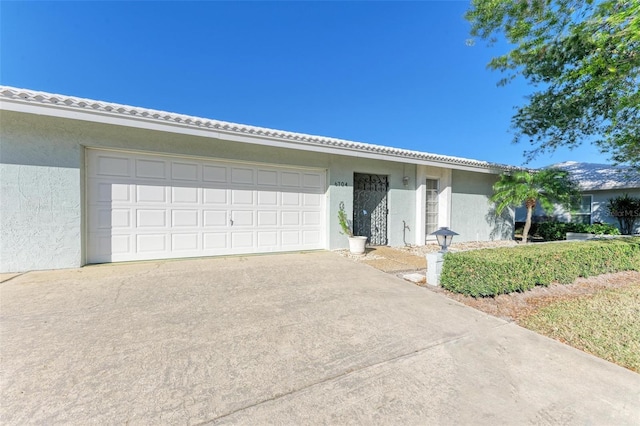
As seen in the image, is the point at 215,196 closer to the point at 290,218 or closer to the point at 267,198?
the point at 267,198

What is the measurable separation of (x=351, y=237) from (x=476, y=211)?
627cm

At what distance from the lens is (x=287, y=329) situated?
2.94m

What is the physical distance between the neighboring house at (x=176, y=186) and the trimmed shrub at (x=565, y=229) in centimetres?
452

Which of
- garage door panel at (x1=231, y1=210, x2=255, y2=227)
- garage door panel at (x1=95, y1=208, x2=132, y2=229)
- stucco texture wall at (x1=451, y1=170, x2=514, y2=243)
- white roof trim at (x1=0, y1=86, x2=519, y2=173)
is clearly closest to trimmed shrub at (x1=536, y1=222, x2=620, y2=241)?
stucco texture wall at (x1=451, y1=170, x2=514, y2=243)

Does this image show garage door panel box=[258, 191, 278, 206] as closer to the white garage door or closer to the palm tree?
the white garage door

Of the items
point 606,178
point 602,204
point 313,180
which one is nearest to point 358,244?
point 313,180

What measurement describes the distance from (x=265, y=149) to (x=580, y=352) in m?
6.71

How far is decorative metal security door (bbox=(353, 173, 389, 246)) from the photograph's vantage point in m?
8.49

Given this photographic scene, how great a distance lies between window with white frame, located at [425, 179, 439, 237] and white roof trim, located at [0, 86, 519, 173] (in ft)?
4.69

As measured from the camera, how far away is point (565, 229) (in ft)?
33.9

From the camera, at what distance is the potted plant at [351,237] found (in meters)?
7.04

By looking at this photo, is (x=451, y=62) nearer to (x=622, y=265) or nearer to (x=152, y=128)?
(x=622, y=265)

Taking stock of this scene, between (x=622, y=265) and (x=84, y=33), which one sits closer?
(x=622, y=265)

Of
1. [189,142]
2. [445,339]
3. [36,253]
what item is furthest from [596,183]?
[36,253]
